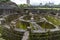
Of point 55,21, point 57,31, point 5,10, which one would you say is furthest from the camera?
point 5,10

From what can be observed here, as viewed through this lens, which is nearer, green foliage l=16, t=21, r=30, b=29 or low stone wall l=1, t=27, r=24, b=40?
low stone wall l=1, t=27, r=24, b=40

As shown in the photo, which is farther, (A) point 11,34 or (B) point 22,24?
(B) point 22,24

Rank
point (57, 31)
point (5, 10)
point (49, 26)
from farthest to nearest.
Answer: point (5, 10) → point (49, 26) → point (57, 31)

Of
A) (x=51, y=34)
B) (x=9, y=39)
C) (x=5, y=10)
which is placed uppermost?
(x=51, y=34)

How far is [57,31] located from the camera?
4.55m

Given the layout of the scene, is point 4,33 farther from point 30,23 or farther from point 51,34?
point 51,34

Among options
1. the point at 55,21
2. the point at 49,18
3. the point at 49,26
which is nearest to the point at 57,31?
the point at 49,26

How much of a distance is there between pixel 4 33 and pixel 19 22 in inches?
37.6

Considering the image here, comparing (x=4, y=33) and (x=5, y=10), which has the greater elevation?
(x=4, y=33)

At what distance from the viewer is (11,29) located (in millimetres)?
4680

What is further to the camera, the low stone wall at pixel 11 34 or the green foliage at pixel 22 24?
the green foliage at pixel 22 24

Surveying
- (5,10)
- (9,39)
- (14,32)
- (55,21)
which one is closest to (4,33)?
(9,39)

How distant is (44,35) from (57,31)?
48 cm

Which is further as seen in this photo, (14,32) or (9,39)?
(9,39)
